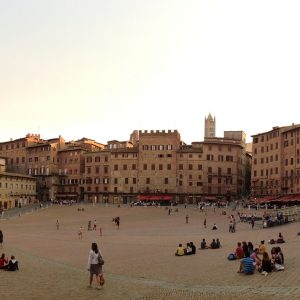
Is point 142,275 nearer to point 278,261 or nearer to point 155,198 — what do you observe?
point 278,261

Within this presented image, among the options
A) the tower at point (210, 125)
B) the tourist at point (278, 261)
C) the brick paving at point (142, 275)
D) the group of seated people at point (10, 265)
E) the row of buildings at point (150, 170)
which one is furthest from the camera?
the tower at point (210, 125)

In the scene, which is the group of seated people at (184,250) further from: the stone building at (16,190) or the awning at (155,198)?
the awning at (155,198)

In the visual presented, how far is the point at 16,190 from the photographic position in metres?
103

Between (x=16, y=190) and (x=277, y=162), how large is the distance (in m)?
55.9

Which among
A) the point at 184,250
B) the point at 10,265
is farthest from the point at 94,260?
the point at 184,250

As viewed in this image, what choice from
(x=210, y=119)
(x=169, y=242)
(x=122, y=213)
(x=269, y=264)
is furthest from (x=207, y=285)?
(x=210, y=119)

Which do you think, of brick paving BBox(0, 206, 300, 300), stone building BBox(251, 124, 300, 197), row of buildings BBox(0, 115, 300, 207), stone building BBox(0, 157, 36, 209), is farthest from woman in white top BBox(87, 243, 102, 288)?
row of buildings BBox(0, 115, 300, 207)

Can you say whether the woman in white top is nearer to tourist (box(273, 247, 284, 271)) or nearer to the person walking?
the person walking

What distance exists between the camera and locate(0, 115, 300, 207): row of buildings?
348ft

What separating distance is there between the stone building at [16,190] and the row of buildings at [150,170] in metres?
0.29

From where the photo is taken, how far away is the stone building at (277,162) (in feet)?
289

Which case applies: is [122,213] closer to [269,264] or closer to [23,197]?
[23,197]

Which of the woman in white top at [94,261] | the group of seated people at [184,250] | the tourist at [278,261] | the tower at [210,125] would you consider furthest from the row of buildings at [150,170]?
the woman in white top at [94,261]

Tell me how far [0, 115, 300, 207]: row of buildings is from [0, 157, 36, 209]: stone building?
285 millimetres
